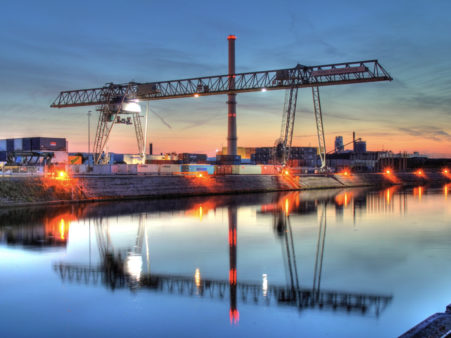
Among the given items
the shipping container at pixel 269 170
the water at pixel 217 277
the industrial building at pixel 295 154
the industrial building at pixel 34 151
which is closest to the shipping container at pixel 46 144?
the industrial building at pixel 34 151

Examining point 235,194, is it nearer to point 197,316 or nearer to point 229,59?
point 229,59

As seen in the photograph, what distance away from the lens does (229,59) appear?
285 feet

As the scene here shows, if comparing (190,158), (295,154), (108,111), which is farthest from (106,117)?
(295,154)

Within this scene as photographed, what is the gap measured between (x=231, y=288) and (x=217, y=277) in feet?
4.80

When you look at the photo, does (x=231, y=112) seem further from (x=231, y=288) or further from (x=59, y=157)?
(x=231, y=288)

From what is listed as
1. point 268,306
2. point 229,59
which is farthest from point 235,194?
point 268,306

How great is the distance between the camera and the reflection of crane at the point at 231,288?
12578 millimetres

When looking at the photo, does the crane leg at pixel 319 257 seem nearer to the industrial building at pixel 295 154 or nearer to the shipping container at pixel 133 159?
the shipping container at pixel 133 159

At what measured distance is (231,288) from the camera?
14008mm

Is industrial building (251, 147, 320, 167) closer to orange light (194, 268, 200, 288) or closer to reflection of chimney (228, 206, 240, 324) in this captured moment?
reflection of chimney (228, 206, 240, 324)

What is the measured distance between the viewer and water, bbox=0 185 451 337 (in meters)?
11.1

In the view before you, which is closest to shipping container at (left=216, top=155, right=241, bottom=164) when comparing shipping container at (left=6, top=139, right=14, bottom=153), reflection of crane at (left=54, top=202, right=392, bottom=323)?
shipping container at (left=6, top=139, right=14, bottom=153)

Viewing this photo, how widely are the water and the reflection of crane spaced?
36mm

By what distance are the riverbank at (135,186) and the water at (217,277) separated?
9.15 metres
